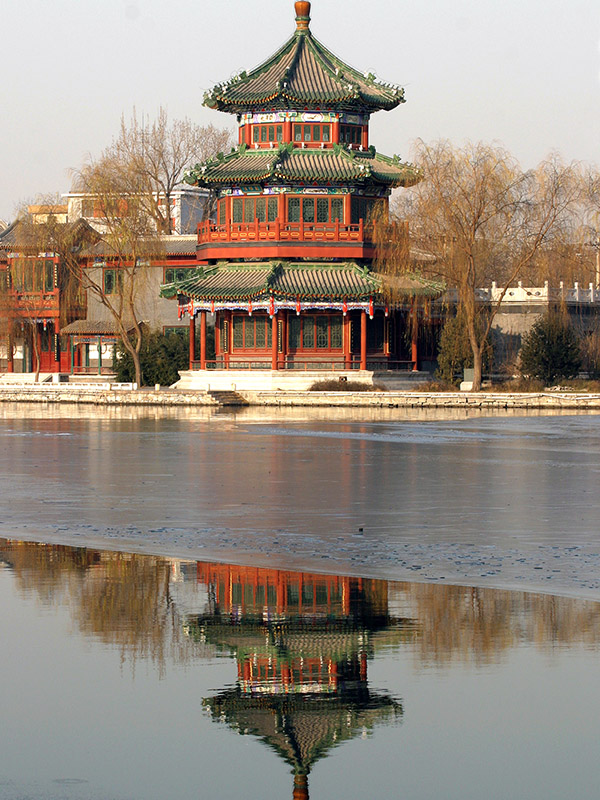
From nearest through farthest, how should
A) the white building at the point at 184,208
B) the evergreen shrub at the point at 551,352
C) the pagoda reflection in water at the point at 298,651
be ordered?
1. the pagoda reflection in water at the point at 298,651
2. the evergreen shrub at the point at 551,352
3. the white building at the point at 184,208

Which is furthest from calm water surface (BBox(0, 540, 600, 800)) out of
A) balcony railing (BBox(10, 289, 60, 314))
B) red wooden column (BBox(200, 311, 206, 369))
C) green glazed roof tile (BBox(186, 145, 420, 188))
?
balcony railing (BBox(10, 289, 60, 314))

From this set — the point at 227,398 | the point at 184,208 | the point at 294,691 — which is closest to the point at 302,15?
the point at 227,398

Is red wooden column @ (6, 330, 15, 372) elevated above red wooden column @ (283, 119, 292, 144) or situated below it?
below

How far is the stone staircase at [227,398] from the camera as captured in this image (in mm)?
68688

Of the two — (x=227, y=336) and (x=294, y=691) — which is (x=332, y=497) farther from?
(x=227, y=336)

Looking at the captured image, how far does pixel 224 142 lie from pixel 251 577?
8912cm

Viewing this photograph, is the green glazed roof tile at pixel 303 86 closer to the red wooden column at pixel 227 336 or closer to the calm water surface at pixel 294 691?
the red wooden column at pixel 227 336

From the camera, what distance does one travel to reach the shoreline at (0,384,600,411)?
63.0 meters

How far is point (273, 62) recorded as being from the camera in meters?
75.6

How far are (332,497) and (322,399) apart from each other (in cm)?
3978

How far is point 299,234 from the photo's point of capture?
2835 inches

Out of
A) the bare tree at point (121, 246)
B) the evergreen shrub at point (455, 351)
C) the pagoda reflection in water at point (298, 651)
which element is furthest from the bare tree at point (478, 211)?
the pagoda reflection in water at point (298, 651)

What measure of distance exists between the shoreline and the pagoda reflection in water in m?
46.4

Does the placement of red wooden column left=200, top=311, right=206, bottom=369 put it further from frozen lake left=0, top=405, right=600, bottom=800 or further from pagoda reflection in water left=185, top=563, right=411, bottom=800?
pagoda reflection in water left=185, top=563, right=411, bottom=800
